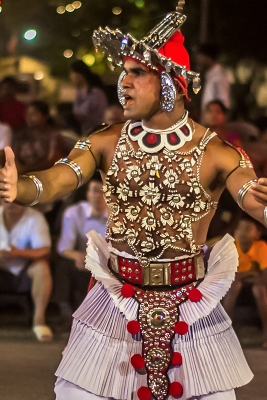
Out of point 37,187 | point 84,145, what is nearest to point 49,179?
point 37,187

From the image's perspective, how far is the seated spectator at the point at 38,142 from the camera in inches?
240

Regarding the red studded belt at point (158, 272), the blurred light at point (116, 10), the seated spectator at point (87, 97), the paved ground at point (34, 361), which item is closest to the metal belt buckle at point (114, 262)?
the red studded belt at point (158, 272)

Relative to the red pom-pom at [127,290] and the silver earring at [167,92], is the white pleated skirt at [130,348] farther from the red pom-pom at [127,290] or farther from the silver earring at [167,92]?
the silver earring at [167,92]

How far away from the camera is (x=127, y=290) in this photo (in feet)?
9.95

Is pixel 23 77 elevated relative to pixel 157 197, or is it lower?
elevated

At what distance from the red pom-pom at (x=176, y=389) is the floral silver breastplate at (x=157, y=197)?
493mm

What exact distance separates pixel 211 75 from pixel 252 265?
1604 millimetres

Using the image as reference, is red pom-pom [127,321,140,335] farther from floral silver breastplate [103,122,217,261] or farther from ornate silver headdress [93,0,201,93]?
ornate silver headdress [93,0,201,93]

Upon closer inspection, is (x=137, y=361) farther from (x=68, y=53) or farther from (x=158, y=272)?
(x=68, y=53)

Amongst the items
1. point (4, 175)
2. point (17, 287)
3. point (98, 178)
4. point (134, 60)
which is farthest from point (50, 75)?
point (4, 175)

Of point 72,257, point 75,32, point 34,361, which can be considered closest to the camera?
point 34,361

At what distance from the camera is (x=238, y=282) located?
559cm

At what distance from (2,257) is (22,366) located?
918 mm

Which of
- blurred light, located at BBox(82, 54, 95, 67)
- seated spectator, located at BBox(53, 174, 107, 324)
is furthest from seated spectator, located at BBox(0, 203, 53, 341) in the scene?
blurred light, located at BBox(82, 54, 95, 67)
